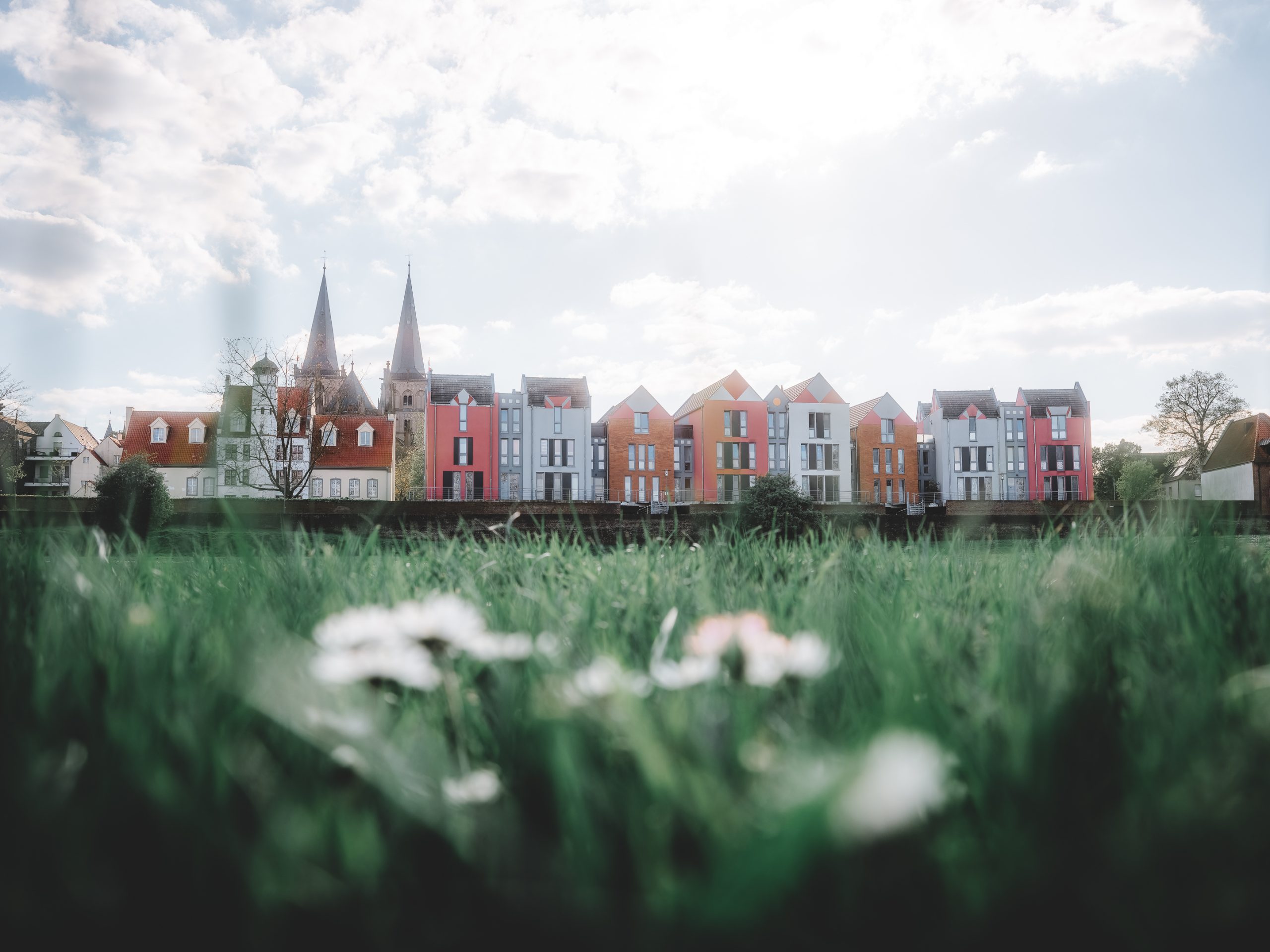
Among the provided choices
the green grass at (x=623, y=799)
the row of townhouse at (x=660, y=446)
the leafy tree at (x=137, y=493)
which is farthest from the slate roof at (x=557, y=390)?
the green grass at (x=623, y=799)

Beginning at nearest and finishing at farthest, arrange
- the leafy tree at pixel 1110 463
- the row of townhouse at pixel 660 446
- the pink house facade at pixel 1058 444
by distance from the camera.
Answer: the row of townhouse at pixel 660 446
the pink house facade at pixel 1058 444
the leafy tree at pixel 1110 463

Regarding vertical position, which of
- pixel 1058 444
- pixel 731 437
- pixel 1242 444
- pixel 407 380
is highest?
pixel 407 380

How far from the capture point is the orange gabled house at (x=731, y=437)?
4797 cm

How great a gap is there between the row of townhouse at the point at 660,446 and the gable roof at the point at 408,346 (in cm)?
2155

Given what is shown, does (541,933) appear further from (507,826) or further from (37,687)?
(37,687)

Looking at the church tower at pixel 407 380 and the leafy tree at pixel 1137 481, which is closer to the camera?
the leafy tree at pixel 1137 481

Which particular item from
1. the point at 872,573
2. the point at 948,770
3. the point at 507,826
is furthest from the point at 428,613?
the point at 872,573

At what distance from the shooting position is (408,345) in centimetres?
7525

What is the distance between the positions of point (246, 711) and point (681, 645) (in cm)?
72

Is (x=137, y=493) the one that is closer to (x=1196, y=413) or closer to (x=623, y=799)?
(x=623, y=799)

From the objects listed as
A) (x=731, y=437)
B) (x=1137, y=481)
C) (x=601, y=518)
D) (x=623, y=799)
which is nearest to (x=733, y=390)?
(x=731, y=437)

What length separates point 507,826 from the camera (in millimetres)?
664

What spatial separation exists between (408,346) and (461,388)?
104 feet

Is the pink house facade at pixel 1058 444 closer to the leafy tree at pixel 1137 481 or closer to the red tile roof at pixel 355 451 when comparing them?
the leafy tree at pixel 1137 481
